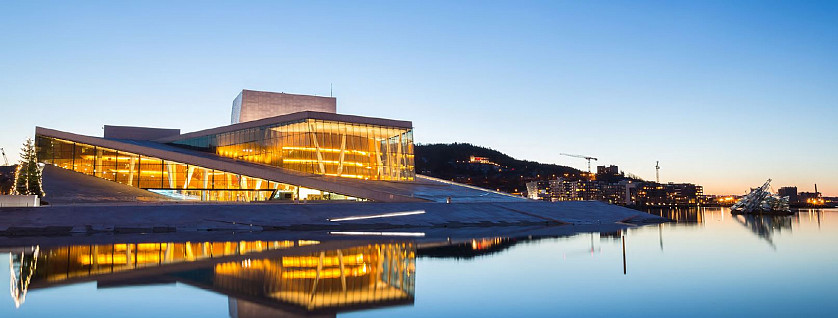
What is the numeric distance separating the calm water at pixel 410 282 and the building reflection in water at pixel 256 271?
0.11 feet

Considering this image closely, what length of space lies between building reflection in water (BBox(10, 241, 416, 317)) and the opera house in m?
21.8

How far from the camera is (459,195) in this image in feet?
151

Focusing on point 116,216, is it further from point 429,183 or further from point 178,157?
point 429,183

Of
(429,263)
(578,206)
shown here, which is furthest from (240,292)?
(578,206)

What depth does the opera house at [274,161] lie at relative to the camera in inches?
1737

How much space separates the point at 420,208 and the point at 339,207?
4781 mm

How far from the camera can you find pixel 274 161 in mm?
48156

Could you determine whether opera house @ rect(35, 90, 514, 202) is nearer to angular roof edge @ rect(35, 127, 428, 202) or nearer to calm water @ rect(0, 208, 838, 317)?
angular roof edge @ rect(35, 127, 428, 202)

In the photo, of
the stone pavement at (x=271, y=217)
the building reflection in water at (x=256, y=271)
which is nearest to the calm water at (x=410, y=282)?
the building reflection in water at (x=256, y=271)

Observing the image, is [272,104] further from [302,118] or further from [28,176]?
[28,176]

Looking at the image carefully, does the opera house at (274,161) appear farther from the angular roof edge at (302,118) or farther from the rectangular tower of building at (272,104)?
the rectangular tower of building at (272,104)

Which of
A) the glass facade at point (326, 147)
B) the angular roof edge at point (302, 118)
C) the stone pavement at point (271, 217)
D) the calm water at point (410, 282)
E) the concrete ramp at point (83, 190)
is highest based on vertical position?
the angular roof edge at point (302, 118)

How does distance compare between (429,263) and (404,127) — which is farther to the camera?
(404,127)

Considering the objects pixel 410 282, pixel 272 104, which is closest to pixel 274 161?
pixel 272 104
